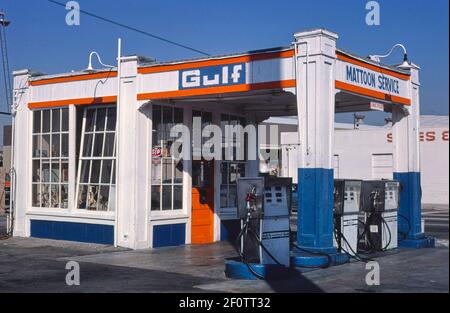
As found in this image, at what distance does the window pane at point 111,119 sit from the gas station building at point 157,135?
0.10 ft

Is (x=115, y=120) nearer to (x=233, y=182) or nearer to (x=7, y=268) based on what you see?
(x=233, y=182)

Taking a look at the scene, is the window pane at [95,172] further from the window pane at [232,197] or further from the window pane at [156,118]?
the window pane at [232,197]

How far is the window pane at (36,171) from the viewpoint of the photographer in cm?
1748

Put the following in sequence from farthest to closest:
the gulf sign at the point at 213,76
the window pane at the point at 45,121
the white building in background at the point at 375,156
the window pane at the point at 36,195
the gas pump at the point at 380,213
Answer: the white building in background at the point at 375,156 → the window pane at the point at 36,195 → the window pane at the point at 45,121 → the gas pump at the point at 380,213 → the gulf sign at the point at 213,76

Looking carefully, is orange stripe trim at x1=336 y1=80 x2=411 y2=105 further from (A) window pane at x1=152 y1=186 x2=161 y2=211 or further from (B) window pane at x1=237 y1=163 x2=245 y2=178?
(A) window pane at x1=152 y1=186 x2=161 y2=211

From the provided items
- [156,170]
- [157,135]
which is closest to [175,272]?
[156,170]

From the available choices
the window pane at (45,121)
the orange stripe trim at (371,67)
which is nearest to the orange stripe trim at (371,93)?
the orange stripe trim at (371,67)

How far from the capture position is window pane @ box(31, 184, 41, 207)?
17.4 m

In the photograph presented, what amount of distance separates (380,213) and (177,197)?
5.04m

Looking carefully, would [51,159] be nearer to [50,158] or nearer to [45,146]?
[50,158]

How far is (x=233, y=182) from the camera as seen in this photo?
682 inches

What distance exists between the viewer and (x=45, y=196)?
1730 cm

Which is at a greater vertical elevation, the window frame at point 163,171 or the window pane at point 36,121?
the window pane at point 36,121

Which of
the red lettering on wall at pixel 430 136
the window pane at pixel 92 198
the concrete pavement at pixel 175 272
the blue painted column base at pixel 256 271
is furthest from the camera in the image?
the red lettering on wall at pixel 430 136
